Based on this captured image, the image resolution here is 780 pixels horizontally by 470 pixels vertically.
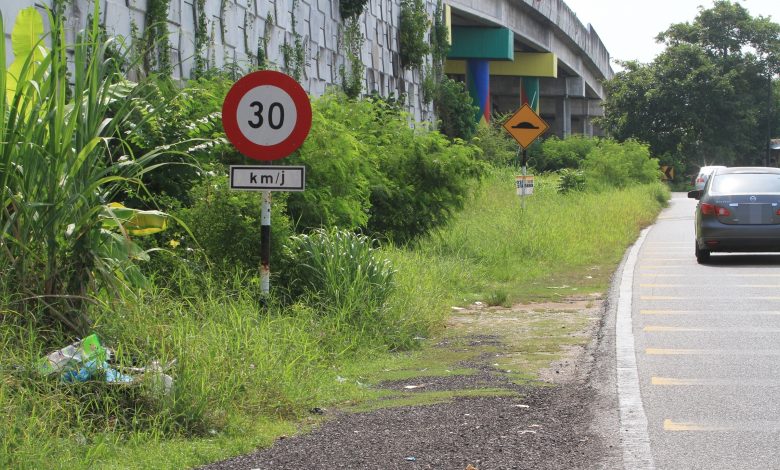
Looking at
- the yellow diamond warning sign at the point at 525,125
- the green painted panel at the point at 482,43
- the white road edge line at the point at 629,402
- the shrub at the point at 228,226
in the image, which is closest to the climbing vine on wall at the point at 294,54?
the yellow diamond warning sign at the point at 525,125

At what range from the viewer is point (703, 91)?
7862 centimetres

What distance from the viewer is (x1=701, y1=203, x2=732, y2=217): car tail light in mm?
18922

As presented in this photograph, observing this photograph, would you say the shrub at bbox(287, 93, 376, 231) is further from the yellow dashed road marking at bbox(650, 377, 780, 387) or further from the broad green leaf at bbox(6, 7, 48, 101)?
the yellow dashed road marking at bbox(650, 377, 780, 387)

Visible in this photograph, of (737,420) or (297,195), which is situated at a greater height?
(297,195)

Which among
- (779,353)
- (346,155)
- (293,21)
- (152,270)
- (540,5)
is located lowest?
(779,353)

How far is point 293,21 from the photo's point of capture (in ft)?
72.8

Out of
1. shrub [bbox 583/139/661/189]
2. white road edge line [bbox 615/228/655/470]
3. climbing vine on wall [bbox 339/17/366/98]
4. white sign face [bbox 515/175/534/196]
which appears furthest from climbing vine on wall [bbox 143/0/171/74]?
shrub [bbox 583/139/661/189]

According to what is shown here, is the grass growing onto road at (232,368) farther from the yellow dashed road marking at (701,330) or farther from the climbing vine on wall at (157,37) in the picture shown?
the climbing vine on wall at (157,37)

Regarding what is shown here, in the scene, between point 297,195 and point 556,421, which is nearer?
point 556,421

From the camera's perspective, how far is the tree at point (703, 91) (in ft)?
258

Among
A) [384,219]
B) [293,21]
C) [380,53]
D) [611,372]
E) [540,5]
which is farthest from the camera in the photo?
[540,5]

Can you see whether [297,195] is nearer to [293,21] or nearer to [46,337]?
[46,337]

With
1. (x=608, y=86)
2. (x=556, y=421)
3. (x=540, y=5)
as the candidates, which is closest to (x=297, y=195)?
(x=556, y=421)

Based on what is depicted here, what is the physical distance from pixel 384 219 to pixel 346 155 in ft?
14.3
